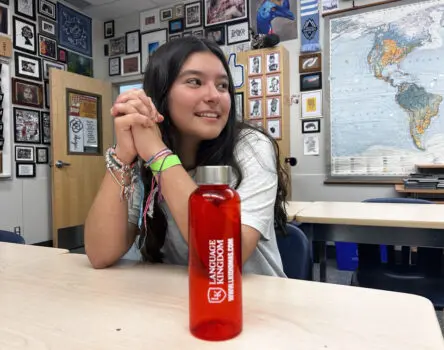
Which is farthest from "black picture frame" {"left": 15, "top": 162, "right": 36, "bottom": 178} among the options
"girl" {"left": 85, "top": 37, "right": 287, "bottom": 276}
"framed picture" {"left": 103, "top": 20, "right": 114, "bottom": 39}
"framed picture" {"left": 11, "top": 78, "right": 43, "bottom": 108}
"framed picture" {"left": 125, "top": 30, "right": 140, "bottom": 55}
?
"girl" {"left": 85, "top": 37, "right": 287, "bottom": 276}

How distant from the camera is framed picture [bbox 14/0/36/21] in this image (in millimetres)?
3633

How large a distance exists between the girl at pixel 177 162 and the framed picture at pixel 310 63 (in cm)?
285

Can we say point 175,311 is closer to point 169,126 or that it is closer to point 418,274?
point 169,126

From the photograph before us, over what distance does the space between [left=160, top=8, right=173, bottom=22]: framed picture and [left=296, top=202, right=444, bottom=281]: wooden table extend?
326cm

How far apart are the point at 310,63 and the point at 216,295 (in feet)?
11.5

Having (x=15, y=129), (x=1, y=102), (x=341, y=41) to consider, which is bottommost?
(x=15, y=129)

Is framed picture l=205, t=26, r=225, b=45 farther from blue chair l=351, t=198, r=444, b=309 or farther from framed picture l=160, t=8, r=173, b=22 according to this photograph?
blue chair l=351, t=198, r=444, b=309

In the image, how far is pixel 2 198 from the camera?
3.46 metres

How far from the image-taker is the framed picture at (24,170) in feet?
11.8

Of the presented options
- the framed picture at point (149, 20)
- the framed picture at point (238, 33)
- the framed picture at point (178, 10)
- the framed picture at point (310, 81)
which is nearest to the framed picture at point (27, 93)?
the framed picture at point (149, 20)

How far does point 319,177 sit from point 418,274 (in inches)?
82.1

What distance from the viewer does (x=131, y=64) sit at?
4512mm

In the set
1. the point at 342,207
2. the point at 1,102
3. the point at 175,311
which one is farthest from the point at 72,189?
the point at 175,311

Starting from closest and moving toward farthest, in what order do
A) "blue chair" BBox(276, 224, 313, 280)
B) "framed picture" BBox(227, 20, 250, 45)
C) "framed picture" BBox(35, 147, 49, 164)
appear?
"blue chair" BBox(276, 224, 313, 280) < "framed picture" BBox(35, 147, 49, 164) < "framed picture" BBox(227, 20, 250, 45)
